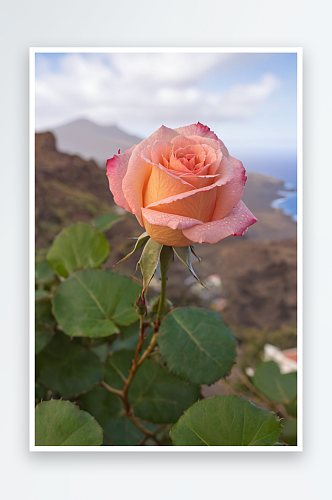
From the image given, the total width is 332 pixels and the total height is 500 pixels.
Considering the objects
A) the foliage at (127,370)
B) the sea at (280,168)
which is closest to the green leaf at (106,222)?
the foliage at (127,370)

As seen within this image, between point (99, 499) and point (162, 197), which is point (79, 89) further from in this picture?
point (99, 499)

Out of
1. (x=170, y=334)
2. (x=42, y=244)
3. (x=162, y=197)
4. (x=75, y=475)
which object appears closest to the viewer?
(x=162, y=197)

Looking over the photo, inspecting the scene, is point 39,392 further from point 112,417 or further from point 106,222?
point 106,222

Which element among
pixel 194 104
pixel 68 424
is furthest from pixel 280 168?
pixel 68 424

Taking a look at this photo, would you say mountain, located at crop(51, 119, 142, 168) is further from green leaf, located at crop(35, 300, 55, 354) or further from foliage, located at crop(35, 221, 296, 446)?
green leaf, located at crop(35, 300, 55, 354)
